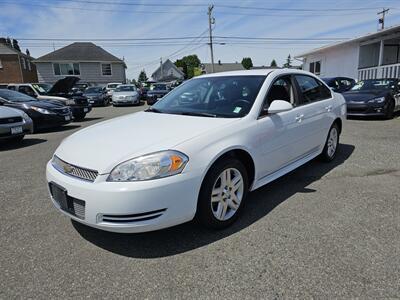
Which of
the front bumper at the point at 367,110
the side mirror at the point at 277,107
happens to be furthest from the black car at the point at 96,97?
Result: the side mirror at the point at 277,107

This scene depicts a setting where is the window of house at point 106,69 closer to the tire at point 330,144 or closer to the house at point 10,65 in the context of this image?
the house at point 10,65

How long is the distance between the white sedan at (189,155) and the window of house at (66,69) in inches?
1353

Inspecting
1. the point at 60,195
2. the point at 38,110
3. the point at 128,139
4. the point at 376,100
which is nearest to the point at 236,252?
the point at 128,139

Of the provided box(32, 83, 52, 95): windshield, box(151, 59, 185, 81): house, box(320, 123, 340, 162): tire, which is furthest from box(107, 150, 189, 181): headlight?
box(151, 59, 185, 81): house

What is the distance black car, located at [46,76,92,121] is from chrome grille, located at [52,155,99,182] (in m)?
10.3

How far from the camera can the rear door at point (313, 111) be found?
414cm

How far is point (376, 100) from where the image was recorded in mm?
10117

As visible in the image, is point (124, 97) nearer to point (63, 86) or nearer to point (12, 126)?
point (63, 86)

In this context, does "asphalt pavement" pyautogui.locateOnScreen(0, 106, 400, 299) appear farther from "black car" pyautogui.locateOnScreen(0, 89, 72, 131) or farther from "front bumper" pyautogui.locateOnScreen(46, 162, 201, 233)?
"black car" pyautogui.locateOnScreen(0, 89, 72, 131)

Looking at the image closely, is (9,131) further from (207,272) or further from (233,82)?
(207,272)

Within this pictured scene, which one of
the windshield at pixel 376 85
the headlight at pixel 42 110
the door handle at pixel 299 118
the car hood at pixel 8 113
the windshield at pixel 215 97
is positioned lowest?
the headlight at pixel 42 110

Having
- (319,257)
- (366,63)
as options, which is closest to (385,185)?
(319,257)

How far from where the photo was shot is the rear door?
414 centimetres

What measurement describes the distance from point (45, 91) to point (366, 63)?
18678 mm
